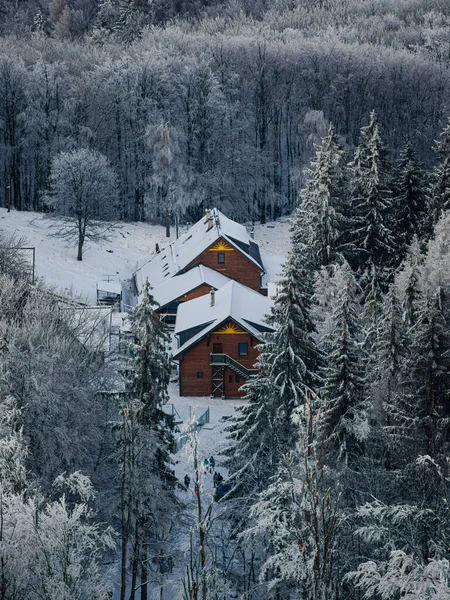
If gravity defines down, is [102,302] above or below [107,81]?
below

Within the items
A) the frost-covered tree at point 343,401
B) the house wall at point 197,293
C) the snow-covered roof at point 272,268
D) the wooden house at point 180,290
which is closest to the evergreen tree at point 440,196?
the snow-covered roof at point 272,268

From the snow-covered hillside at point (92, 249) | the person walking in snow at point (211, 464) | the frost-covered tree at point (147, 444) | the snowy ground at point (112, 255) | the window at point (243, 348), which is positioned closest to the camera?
the frost-covered tree at point (147, 444)

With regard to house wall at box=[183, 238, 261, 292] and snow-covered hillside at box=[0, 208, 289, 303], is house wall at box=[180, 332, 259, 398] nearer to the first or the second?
snow-covered hillside at box=[0, 208, 289, 303]

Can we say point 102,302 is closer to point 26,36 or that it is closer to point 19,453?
point 19,453

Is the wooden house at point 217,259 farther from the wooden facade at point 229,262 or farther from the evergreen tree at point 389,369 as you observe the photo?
the evergreen tree at point 389,369

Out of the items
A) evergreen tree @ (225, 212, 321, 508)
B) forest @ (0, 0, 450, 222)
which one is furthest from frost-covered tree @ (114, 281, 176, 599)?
forest @ (0, 0, 450, 222)

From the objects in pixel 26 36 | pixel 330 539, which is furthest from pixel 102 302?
pixel 26 36
